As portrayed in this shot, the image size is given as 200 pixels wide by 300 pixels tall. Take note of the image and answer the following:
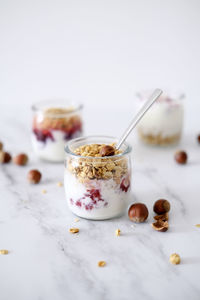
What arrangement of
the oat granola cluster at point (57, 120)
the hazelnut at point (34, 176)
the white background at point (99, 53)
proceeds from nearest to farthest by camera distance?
the hazelnut at point (34, 176), the oat granola cluster at point (57, 120), the white background at point (99, 53)

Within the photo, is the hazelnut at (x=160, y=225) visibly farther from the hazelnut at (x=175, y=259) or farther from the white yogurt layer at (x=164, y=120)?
the white yogurt layer at (x=164, y=120)

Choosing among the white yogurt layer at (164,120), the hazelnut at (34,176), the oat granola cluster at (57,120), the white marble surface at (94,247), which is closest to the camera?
the white marble surface at (94,247)

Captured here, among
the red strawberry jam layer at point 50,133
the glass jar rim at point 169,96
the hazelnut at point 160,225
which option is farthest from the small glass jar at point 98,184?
the glass jar rim at point 169,96

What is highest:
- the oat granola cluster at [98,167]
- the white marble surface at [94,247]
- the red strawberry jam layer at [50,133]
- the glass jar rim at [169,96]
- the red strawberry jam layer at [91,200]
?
the glass jar rim at [169,96]

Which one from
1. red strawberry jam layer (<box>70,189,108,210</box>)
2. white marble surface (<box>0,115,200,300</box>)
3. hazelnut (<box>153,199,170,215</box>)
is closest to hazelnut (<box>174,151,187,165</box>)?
white marble surface (<box>0,115,200,300</box>)

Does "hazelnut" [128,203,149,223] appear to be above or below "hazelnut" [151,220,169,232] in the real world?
above

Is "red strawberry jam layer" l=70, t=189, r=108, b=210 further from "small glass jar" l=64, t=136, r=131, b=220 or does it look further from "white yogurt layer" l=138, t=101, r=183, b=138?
"white yogurt layer" l=138, t=101, r=183, b=138

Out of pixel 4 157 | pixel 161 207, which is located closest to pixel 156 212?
pixel 161 207
